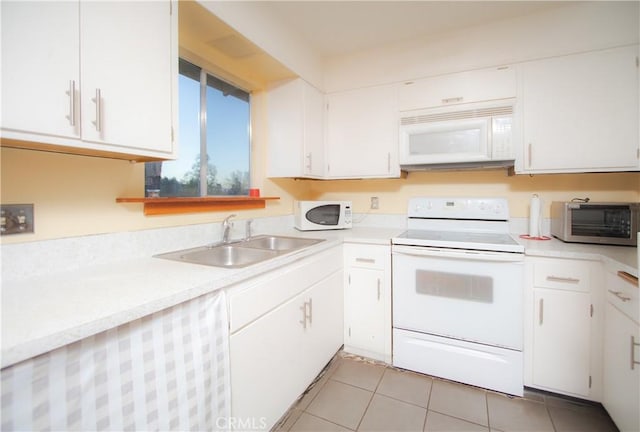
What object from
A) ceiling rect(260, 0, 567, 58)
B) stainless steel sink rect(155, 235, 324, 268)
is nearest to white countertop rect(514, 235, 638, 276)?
stainless steel sink rect(155, 235, 324, 268)

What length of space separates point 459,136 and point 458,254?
0.85 metres

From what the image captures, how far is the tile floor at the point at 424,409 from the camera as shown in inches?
57.4

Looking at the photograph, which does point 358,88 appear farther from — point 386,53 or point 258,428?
point 258,428

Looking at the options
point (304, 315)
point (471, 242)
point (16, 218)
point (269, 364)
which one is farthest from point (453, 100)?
point (16, 218)

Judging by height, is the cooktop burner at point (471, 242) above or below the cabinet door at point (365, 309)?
above

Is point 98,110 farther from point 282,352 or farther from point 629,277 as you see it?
point 629,277

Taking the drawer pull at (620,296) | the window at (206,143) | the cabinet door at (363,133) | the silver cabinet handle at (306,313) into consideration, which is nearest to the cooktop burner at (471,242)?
the drawer pull at (620,296)

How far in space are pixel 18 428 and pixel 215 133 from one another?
5.61 ft

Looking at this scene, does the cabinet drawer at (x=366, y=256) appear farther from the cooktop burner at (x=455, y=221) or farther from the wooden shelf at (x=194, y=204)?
the wooden shelf at (x=194, y=204)

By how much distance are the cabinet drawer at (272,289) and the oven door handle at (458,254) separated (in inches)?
20.7

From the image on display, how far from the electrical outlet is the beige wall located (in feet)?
7.04

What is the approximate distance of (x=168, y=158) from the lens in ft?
4.02

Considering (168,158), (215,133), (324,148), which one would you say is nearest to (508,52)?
(324,148)

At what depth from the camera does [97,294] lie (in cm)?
89
